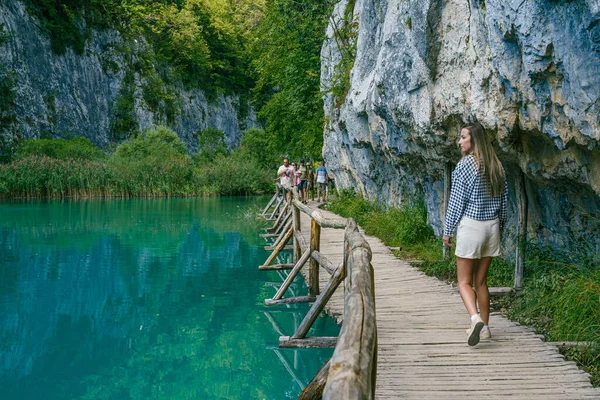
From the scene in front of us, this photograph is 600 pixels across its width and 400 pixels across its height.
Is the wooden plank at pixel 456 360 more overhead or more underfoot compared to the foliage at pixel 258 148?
more underfoot

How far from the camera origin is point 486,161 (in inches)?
183

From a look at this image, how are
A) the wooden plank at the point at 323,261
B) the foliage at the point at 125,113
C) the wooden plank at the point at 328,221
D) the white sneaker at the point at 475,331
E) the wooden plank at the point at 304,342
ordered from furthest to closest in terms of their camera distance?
the foliage at the point at 125,113, the wooden plank at the point at 323,261, the wooden plank at the point at 328,221, the wooden plank at the point at 304,342, the white sneaker at the point at 475,331

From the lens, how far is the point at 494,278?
7.34m

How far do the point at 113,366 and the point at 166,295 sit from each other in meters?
3.49

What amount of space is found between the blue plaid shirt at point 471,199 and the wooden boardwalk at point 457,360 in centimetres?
100

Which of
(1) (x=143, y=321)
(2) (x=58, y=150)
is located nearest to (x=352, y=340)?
(1) (x=143, y=321)

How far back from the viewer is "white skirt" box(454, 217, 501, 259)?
4.60m

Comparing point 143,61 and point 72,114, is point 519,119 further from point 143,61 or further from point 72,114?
point 143,61

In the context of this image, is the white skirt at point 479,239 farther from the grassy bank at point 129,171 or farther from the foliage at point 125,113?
the foliage at point 125,113

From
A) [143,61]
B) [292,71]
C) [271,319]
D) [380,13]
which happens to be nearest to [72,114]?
[143,61]

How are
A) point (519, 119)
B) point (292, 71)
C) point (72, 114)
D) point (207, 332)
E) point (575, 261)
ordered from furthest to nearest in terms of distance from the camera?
point (72, 114) → point (292, 71) → point (207, 332) → point (575, 261) → point (519, 119)

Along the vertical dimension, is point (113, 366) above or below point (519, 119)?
below

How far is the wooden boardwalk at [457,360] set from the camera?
3.81m

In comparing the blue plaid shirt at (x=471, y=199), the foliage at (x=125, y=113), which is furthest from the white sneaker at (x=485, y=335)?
the foliage at (x=125, y=113)
